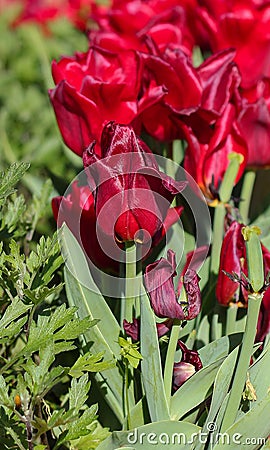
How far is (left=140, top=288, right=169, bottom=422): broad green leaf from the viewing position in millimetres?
735

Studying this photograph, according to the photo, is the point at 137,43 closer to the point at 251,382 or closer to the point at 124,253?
the point at 124,253

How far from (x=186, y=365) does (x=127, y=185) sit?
21 centimetres

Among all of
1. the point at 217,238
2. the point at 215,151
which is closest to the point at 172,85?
the point at 215,151

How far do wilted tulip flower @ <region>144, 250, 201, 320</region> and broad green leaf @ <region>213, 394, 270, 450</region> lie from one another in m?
0.11

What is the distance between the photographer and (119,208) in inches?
29.4

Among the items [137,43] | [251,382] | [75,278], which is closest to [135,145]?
[75,278]

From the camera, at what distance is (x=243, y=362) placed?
70cm

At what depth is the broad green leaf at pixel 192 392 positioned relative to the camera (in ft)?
2.47

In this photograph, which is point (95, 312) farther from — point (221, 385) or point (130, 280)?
point (221, 385)

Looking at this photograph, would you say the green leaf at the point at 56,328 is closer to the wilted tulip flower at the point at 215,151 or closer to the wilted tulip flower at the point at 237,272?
the wilted tulip flower at the point at 237,272

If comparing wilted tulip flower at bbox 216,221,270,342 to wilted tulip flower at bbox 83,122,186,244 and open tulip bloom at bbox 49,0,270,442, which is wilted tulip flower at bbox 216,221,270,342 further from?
wilted tulip flower at bbox 83,122,186,244

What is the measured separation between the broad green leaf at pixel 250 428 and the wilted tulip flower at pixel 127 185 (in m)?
0.21

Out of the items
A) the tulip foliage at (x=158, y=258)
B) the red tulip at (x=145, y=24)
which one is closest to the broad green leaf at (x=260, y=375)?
the tulip foliage at (x=158, y=258)

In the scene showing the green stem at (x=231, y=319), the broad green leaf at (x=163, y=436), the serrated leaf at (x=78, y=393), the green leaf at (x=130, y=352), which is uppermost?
the serrated leaf at (x=78, y=393)
